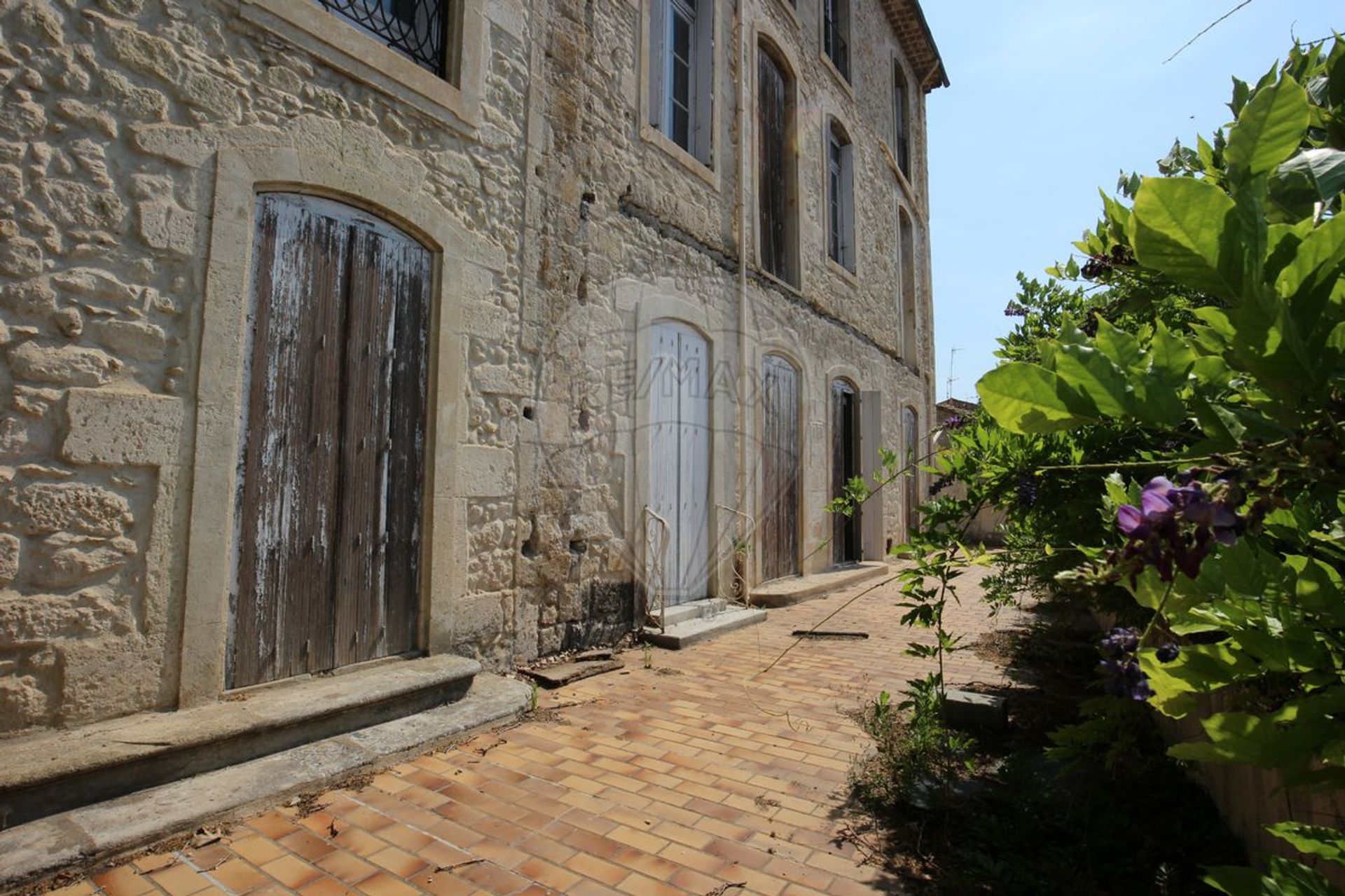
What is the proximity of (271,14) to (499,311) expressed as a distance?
1812mm

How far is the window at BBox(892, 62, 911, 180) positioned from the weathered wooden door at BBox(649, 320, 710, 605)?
8.57 metres

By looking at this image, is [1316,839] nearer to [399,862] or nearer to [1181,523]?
[1181,523]

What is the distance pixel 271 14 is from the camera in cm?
323

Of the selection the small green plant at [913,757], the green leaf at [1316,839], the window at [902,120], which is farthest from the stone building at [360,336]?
the window at [902,120]

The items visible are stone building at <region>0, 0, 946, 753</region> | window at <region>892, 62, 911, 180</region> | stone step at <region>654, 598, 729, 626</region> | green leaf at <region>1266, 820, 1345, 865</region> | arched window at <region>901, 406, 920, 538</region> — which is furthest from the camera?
window at <region>892, 62, 911, 180</region>

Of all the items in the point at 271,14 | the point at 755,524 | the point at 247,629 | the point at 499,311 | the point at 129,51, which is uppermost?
the point at 271,14

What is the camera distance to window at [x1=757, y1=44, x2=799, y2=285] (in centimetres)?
788

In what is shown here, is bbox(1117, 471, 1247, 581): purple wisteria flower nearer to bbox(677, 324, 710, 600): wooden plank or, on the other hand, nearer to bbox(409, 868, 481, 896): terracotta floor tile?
bbox(409, 868, 481, 896): terracotta floor tile

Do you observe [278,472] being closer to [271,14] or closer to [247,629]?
[247,629]

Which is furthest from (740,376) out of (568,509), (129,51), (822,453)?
(129,51)

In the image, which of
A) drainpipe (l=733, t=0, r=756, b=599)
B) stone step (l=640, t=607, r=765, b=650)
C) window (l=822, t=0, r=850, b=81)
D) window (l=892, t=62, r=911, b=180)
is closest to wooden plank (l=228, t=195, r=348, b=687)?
stone step (l=640, t=607, r=765, b=650)

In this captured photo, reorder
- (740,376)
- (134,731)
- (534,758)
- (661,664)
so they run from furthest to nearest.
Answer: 1. (740,376)
2. (661,664)
3. (534,758)
4. (134,731)

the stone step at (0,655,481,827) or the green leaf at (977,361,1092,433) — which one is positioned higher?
the green leaf at (977,361,1092,433)

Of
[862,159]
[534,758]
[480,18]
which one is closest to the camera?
[534,758]
